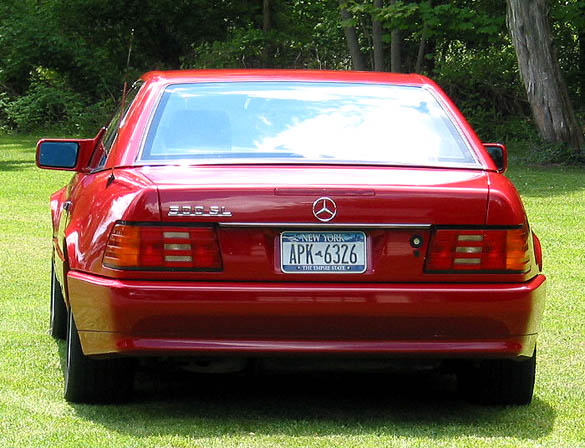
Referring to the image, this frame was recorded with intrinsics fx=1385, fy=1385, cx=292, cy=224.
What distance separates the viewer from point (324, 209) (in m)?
5.09

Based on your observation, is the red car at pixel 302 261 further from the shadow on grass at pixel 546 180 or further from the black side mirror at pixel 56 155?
the shadow on grass at pixel 546 180

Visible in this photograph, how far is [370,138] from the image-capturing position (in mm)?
5684

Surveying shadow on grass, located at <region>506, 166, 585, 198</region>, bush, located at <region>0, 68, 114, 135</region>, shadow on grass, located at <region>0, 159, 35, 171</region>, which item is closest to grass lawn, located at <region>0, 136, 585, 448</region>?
shadow on grass, located at <region>506, 166, 585, 198</region>

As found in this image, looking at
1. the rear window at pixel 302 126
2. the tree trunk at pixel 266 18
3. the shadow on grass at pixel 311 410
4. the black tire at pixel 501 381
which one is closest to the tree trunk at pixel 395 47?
the tree trunk at pixel 266 18

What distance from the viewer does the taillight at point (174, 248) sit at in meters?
5.07

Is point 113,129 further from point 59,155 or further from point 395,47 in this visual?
point 395,47

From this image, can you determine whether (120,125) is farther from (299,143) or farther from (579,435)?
(579,435)

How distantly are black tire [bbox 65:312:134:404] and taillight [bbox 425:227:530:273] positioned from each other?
4.45ft

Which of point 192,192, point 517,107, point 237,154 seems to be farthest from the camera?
point 517,107

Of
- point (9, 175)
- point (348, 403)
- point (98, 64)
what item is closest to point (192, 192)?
point (348, 403)

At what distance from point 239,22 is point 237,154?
116 ft

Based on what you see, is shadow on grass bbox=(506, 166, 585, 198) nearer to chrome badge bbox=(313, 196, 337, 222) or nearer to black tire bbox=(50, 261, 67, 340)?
black tire bbox=(50, 261, 67, 340)

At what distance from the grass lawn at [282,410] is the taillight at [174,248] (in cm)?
64

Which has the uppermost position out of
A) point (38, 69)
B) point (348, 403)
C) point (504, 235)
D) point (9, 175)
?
point (504, 235)
